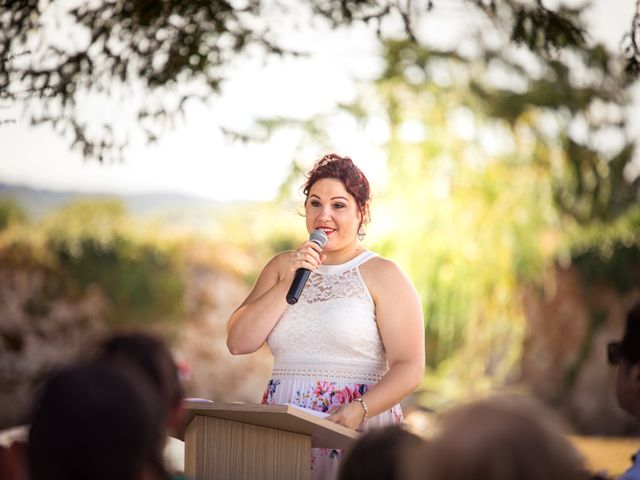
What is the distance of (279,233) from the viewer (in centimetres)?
1258

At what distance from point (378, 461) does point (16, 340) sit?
1026 centimetres

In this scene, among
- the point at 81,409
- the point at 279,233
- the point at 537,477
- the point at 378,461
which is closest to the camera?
the point at 537,477

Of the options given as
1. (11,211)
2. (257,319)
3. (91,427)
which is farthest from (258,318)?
(11,211)

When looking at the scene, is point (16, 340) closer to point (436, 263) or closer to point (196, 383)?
point (196, 383)

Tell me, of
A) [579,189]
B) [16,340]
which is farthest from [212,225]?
[579,189]

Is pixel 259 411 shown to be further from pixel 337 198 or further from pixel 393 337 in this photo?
pixel 337 198

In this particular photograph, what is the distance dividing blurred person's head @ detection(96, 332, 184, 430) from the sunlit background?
6007 mm

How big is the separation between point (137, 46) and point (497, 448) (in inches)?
125

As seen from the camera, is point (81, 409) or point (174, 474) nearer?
point (81, 409)

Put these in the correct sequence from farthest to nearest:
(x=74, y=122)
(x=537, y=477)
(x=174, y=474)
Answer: (x=74, y=122) → (x=174, y=474) → (x=537, y=477)

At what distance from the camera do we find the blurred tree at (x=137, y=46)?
13.1ft

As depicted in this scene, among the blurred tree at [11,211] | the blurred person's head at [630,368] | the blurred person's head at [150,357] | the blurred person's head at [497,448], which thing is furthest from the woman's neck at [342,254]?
the blurred tree at [11,211]

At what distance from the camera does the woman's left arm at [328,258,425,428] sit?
10.9 feet

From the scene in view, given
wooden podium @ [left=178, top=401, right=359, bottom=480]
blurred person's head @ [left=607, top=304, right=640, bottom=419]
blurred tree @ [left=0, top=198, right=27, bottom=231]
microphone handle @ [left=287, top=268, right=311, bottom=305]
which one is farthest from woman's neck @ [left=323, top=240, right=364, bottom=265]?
blurred tree @ [left=0, top=198, right=27, bottom=231]
